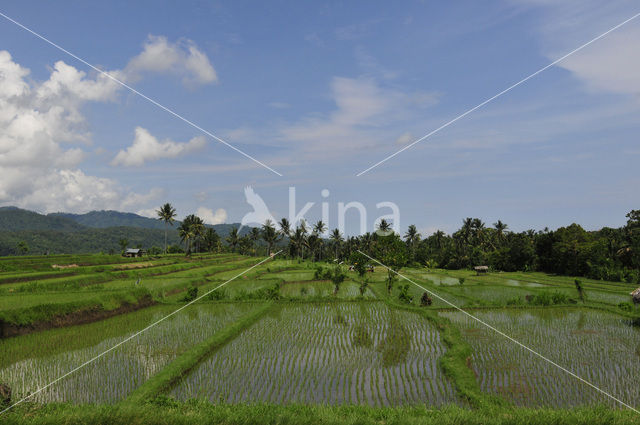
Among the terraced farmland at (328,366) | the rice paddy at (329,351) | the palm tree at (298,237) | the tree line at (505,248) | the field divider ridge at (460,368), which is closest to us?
the field divider ridge at (460,368)

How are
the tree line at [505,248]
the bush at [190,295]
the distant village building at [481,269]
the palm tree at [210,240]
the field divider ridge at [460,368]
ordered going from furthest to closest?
1. the palm tree at [210,240]
2. the distant village building at [481,269]
3. the tree line at [505,248]
4. the bush at [190,295]
5. the field divider ridge at [460,368]

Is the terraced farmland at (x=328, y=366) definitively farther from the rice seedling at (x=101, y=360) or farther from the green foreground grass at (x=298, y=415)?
the rice seedling at (x=101, y=360)

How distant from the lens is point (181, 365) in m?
12.1

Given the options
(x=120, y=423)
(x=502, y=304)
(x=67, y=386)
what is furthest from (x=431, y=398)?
(x=502, y=304)

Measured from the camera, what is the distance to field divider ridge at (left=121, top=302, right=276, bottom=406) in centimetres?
1001

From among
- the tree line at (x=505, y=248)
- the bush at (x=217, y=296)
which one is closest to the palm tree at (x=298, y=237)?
the tree line at (x=505, y=248)

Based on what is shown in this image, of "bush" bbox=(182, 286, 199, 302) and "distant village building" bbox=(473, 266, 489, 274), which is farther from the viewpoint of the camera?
"distant village building" bbox=(473, 266, 489, 274)

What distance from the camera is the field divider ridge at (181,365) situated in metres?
10.0

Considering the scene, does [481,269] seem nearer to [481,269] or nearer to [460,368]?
[481,269]

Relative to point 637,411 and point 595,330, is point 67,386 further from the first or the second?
point 595,330

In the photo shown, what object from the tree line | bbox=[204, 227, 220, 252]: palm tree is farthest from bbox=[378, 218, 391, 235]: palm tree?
bbox=[204, 227, 220, 252]: palm tree

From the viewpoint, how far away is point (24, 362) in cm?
1296

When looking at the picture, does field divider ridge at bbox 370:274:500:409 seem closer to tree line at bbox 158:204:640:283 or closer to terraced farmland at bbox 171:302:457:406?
terraced farmland at bbox 171:302:457:406

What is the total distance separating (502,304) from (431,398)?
1610 cm
